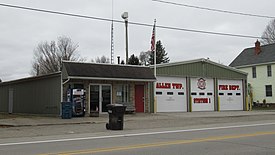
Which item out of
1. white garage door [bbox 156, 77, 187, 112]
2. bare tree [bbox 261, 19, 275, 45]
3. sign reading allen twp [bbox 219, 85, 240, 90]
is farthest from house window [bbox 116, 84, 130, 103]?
bare tree [bbox 261, 19, 275, 45]

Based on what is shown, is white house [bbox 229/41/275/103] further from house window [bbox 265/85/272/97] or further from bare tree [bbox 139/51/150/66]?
bare tree [bbox 139/51/150/66]

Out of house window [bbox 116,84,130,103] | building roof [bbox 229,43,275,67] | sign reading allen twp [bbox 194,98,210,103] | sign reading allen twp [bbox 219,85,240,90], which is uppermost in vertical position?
building roof [bbox 229,43,275,67]

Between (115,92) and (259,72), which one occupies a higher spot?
(259,72)

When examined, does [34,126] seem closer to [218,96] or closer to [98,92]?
[98,92]

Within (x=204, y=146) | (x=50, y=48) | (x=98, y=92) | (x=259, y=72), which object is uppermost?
(x=50, y=48)

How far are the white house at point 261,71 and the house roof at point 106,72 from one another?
2530 cm

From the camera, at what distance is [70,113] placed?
23375 millimetres

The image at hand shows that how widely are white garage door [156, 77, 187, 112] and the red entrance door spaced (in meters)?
1.55

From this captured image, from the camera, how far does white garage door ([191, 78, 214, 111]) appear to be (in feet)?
106

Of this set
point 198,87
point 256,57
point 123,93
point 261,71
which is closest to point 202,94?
point 198,87

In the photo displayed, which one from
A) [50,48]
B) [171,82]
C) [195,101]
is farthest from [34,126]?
[50,48]

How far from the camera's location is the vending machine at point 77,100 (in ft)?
81.8

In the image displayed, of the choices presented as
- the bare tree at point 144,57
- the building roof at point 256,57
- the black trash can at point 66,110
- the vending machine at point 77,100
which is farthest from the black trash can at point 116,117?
the bare tree at point 144,57

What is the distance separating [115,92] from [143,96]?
2.77 metres
